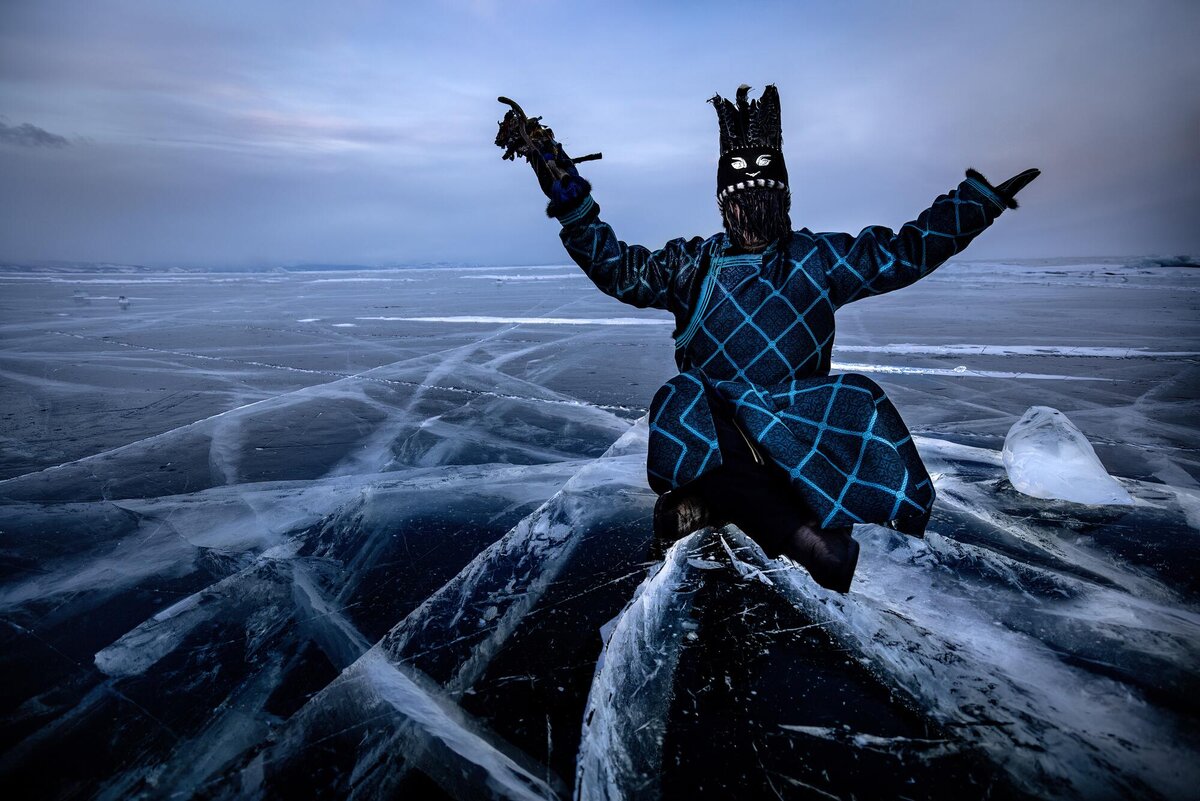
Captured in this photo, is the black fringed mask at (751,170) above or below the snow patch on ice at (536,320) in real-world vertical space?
above

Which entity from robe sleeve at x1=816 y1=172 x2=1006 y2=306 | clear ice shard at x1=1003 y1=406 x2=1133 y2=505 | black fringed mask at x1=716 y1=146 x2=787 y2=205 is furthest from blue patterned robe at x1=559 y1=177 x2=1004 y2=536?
clear ice shard at x1=1003 y1=406 x2=1133 y2=505

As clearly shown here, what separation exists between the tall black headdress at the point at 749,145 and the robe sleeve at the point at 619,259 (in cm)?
23

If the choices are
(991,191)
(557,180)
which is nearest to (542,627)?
(557,180)

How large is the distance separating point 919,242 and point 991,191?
0.23 meters

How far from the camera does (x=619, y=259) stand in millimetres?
1639

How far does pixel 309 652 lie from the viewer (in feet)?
4.23

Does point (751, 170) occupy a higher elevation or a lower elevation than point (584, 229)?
higher

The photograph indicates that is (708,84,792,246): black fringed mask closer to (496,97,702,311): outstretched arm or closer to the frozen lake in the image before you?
(496,97,702,311): outstretched arm

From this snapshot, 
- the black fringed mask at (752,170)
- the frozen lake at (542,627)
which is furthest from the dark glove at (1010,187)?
the frozen lake at (542,627)

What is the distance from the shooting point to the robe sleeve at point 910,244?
57.4 inches

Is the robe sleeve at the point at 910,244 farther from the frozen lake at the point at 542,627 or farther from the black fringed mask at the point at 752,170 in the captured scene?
the frozen lake at the point at 542,627

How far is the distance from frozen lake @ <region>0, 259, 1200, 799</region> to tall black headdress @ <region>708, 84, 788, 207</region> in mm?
1079

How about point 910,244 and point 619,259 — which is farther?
point 619,259

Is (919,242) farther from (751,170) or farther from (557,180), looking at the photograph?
(557,180)
